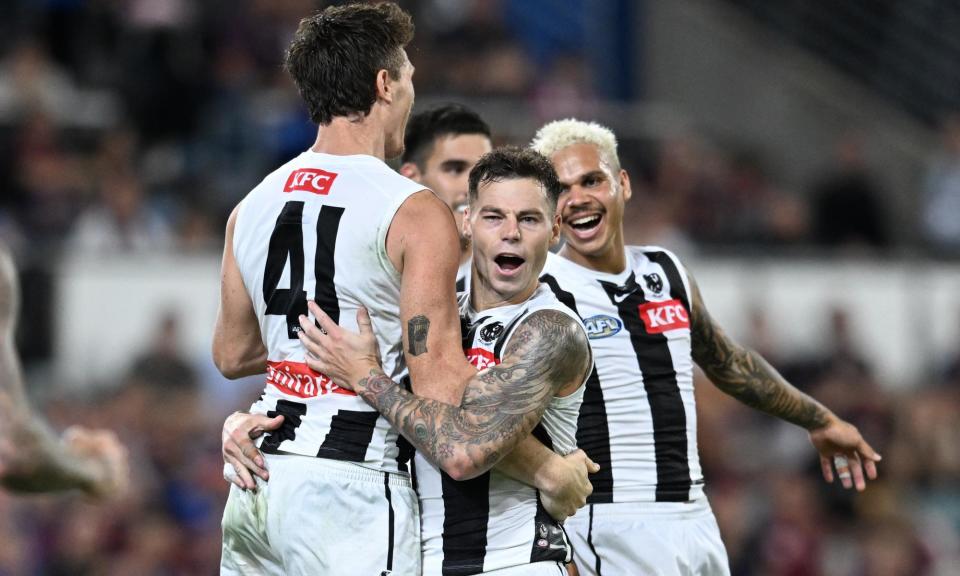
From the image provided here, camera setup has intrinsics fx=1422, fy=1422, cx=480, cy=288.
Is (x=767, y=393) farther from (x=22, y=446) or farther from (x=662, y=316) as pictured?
(x=22, y=446)

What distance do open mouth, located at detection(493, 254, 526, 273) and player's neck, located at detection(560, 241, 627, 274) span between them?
1017 millimetres

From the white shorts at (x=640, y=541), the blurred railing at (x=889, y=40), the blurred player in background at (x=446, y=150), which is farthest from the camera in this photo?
the blurred railing at (x=889, y=40)

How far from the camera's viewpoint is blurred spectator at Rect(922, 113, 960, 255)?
1386 cm

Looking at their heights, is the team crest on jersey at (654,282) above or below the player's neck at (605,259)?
below

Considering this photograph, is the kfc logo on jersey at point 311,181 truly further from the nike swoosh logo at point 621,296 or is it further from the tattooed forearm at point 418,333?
the nike swoosh logo at point 621,296

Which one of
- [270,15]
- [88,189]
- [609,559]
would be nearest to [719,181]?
[270,15]

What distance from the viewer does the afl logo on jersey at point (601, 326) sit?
222 inches

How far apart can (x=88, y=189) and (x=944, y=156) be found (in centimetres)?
886

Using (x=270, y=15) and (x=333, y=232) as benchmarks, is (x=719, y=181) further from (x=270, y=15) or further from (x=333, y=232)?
(x=333, y=232)

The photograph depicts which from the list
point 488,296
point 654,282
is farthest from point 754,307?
point 488,296

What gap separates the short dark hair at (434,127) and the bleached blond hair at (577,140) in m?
0.62

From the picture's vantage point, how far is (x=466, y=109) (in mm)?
6492

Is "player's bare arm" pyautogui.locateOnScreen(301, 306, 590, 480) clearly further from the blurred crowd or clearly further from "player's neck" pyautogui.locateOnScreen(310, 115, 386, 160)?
the blurred crowd

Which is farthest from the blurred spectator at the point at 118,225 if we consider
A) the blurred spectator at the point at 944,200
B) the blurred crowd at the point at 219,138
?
the blurred spectator at the point at 944,200
